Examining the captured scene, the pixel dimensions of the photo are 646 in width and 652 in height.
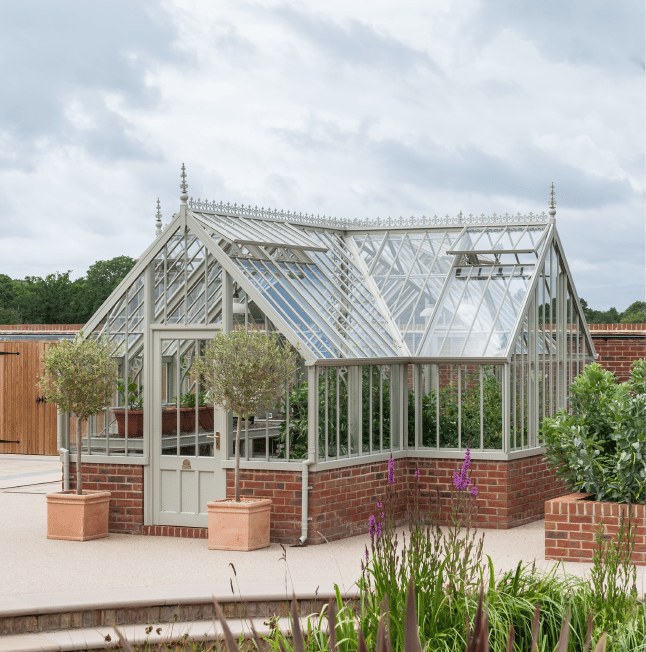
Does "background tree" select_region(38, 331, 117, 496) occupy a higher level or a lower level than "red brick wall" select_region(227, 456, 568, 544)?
higher

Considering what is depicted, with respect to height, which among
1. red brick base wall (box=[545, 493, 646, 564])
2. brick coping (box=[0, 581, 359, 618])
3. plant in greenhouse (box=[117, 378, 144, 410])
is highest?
plant in greenhouse (box=[117, 378, 144, 410])

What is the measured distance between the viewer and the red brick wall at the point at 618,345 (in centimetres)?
1688

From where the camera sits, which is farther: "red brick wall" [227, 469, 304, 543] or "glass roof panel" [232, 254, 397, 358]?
"glass roof panel" [232, 254, 397, 358]

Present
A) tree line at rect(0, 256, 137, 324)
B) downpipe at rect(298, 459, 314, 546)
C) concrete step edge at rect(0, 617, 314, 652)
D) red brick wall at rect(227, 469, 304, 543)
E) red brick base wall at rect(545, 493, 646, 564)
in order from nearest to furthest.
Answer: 1. concrete step edge at rect(0, 617, 314, 652)
2. red brick base wall at rect(545, 493, 646, 564)
3. downpipe at rect(298, 459, 314, 546)
4. red brick wall at rect(227, 469, 304, 543)
5. tree line at rect(0, 256, 137, 324)

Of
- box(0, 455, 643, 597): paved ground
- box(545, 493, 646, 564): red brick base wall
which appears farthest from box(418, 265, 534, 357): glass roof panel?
box(545, 493, 646, 564): red brick base wall

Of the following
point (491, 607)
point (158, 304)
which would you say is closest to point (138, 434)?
point (158, 304)

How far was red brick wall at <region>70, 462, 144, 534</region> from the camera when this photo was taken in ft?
39.1

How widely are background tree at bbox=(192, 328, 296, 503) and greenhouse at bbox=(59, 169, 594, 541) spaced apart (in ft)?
1.19

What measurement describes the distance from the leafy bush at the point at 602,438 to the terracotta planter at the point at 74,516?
16.2 feet

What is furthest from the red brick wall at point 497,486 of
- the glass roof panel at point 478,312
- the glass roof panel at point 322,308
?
the glass roof panel at point 322,308

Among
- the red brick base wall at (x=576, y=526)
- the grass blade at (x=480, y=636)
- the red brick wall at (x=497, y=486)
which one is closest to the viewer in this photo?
the grass blade at (x=480, y=636)

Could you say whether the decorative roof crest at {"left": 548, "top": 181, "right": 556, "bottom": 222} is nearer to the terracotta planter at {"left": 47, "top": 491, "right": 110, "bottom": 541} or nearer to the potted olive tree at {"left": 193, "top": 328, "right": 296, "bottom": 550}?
the potted olive tree at {"left": 193, "top": 328, "right": 296, "bottom": 550}

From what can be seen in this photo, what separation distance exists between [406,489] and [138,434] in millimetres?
3234

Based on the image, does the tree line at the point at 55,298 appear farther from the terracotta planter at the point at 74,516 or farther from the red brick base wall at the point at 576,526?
the red brick base wall at the point at 576,526
